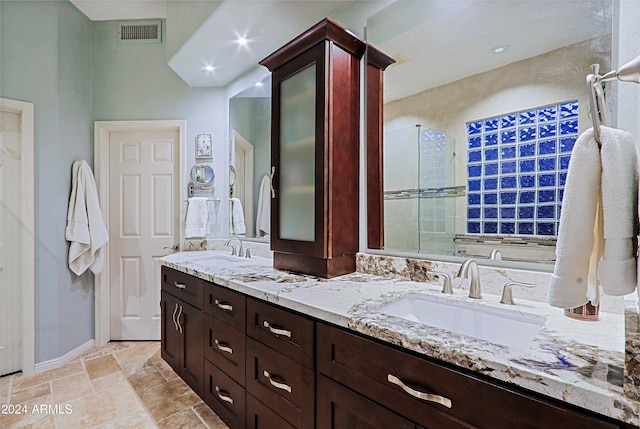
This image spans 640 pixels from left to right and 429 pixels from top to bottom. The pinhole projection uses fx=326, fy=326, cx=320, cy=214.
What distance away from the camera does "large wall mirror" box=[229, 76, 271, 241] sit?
2514 millimetres

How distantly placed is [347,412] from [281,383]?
374 millimetres

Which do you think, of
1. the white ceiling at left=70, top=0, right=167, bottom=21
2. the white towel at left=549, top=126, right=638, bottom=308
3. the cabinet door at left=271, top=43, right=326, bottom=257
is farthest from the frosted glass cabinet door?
the white ceiling at left=70, top=0, right=167, bottom=21

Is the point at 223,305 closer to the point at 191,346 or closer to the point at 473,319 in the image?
the point at 191,346

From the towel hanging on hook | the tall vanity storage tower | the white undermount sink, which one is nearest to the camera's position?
the towel hanging on hook

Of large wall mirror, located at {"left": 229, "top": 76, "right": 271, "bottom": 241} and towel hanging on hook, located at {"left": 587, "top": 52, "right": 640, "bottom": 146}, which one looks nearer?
towel hanging on hook, located at {"left": 587, "top": 52, "right": 640, "bottom": 146}

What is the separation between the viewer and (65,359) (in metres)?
2.66

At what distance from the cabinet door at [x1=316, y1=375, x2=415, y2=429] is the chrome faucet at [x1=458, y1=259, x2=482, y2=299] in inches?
22.8

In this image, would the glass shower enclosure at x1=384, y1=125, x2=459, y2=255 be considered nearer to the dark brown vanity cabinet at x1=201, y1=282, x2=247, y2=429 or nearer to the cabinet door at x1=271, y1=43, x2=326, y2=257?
the cabinet door at x1=271, y1=43, x2=326, y2=257

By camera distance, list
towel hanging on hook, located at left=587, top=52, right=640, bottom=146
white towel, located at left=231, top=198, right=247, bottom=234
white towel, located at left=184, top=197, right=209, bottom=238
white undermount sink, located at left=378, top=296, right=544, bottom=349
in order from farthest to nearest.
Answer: white towel, located at left=184, top=197, right=209, bottom=238
white towel, located at left=231, top=198, right=247, bottom=234
white undermount sink, located at left=378, top=296, right=544, bottom=349
towel hanging on hook, located at left=587, top=52, right=640, bottom=146

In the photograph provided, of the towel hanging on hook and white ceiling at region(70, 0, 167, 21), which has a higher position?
white ceiling at region(70, 0, 167, 21)

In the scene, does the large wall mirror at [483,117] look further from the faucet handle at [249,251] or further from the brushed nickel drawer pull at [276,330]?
the faucet handle at [249,251]

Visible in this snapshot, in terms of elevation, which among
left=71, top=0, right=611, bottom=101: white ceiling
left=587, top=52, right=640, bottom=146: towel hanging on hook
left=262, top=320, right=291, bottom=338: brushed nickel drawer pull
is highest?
left=71, top=0, right=611, bottom=101: white ceiling

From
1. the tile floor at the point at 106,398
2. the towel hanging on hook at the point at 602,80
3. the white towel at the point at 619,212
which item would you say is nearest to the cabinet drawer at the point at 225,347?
the tile floor at the point at 106,398

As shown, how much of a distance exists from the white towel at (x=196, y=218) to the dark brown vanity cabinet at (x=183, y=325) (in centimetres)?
58
